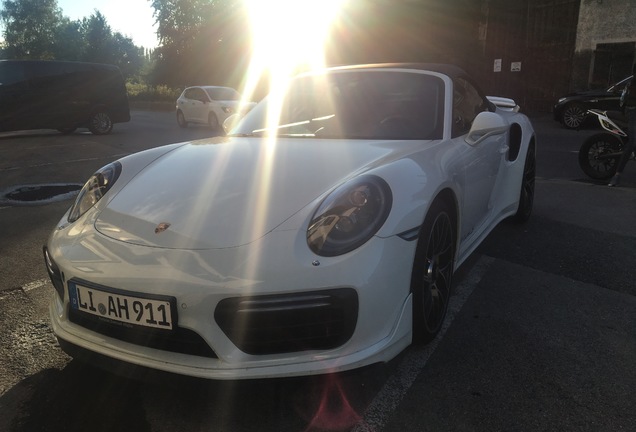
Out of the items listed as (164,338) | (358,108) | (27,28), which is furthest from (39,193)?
(27,28)

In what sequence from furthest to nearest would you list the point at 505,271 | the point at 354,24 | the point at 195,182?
the point at 354,24
the point at 505,271
the point at 195,182

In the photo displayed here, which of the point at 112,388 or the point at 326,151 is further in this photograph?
the point at 326,151

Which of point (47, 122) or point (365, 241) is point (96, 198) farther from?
point (47, 122)

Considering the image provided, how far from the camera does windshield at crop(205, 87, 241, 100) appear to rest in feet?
53.2

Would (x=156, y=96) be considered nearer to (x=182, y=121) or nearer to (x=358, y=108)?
(x=182, y=121)

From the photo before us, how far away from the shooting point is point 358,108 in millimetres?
3348

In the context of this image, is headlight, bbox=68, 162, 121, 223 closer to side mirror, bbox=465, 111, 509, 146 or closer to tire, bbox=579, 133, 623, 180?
side mirror, bbox=465, 111, 509, 146

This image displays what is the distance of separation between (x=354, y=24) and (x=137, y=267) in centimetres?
1981

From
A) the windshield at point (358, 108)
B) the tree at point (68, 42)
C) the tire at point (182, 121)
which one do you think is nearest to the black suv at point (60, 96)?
the tire at point (182, 121)

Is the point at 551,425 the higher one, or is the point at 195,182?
the point at 195,182

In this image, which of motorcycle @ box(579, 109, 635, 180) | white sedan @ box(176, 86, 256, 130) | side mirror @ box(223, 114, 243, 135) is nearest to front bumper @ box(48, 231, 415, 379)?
side mirror @ box(223, 114, 243, 135)

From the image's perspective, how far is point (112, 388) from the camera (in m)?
2.26

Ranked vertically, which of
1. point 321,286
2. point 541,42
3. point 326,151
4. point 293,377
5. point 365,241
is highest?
point 541,42

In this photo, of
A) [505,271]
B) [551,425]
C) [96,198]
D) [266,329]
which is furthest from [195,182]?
[505,271]
